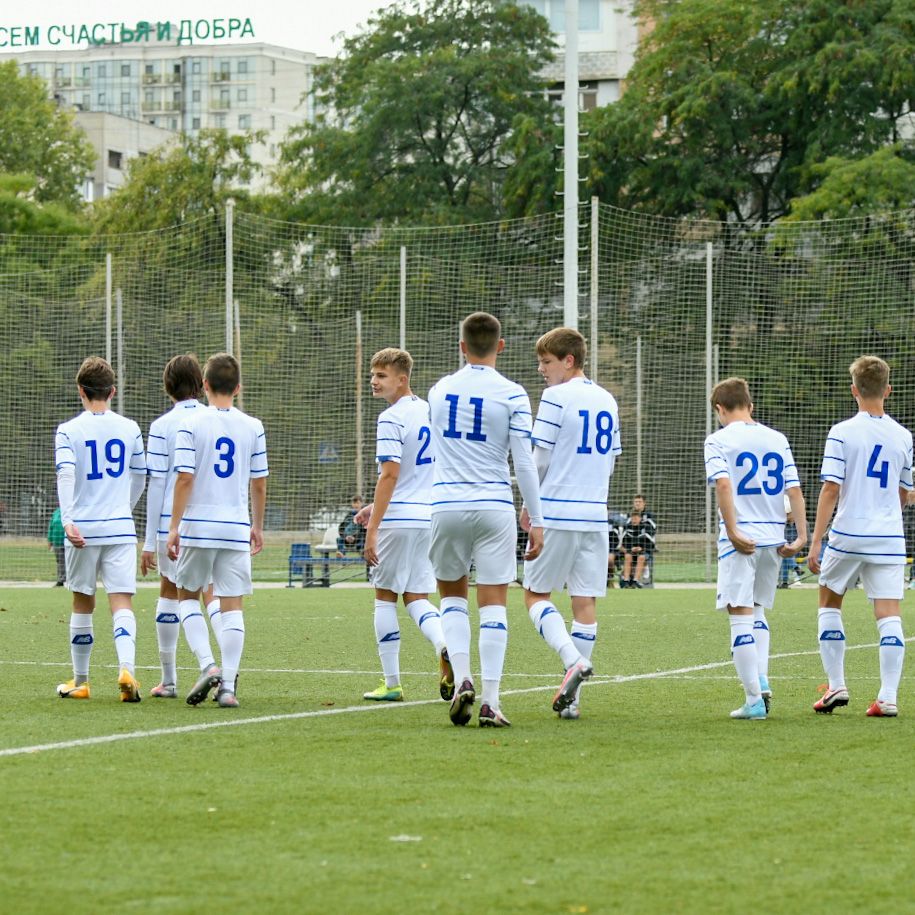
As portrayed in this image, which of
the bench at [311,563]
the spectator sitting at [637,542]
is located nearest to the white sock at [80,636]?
the bench at [311,563]

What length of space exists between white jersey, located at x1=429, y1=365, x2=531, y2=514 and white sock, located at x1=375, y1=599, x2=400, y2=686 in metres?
1.31

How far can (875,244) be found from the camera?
2973 centimetres

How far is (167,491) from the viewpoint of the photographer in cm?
910

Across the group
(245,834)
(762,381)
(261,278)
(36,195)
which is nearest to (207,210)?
(36,195)

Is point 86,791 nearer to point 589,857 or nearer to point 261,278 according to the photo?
point 589,857

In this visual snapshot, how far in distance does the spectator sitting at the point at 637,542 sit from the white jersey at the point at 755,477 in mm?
17739

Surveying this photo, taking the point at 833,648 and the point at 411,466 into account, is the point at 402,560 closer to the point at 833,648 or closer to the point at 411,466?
the point at 411,466

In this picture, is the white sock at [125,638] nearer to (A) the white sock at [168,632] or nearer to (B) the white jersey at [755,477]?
(A) the white sock at [168,632]

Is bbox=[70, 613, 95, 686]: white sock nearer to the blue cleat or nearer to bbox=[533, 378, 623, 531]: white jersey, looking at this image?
bbox=[533, 378, 623, 531]: white jersey

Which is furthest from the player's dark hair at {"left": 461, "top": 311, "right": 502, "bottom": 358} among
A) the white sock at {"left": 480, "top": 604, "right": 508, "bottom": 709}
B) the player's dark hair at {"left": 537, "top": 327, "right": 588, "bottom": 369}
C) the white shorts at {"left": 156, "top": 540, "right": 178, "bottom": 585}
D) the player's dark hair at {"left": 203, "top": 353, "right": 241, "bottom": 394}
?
the white shorts at {"left": 156, "top": 540, "right": 178, "bottom": 585}

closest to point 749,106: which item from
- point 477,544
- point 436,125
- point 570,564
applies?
point 436,125

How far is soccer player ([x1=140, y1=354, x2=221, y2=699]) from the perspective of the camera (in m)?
8.98

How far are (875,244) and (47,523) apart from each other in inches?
601

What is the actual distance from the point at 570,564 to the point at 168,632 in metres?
2.36
